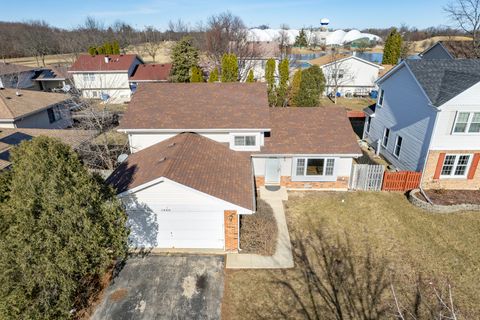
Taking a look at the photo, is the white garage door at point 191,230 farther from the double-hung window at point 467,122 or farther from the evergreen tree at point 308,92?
the evergreen tree at point 308,92

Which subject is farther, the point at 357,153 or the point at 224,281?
the point at 357,153

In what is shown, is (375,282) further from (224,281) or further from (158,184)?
(158,184)

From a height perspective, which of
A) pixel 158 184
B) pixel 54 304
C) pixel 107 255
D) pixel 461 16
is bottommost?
pixel 54 304

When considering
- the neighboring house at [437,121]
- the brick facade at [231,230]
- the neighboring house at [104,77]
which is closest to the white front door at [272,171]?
the brick facade at [231,230]

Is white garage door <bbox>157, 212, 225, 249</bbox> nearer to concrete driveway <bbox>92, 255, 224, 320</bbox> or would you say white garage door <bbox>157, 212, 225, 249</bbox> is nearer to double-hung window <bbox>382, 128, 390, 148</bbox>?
concrete driveway <bbox>92, 255, 224, 320</bbox>

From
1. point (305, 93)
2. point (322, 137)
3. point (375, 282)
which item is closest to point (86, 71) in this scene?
point (305, 93)

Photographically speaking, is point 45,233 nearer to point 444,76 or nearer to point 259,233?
point 259,233
